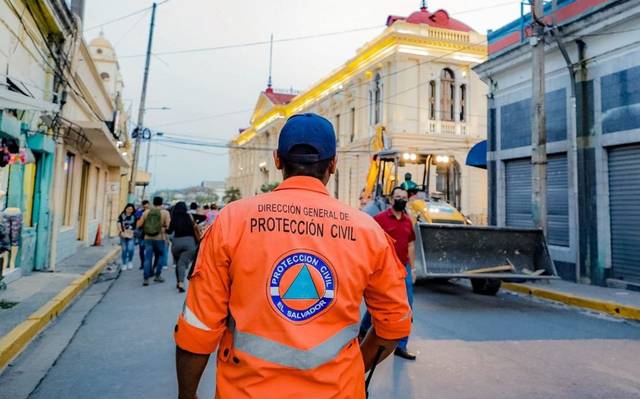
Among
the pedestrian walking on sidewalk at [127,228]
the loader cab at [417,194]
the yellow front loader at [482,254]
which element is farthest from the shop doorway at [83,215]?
the yellow front loader at [482,254]

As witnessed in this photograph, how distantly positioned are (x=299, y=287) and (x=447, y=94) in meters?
28.1

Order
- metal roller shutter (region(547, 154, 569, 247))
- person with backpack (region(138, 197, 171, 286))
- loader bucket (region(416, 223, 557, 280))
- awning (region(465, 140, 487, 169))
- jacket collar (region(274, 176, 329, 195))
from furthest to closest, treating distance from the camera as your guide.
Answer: awning (region(465, 140, 487, 169)), metal roller shutter (region(547, 154, 569, 247)), person with backpack (region(138, 197, 171, 286)), loader bucket (region(416, 223, 557, 280)), jacket collar (region(274, 176, 329, 195))

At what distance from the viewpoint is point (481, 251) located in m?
8.39

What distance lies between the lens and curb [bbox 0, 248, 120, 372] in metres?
4.57

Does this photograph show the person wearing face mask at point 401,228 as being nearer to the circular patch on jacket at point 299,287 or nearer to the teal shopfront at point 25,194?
the circular patch on jacket at point 299,287

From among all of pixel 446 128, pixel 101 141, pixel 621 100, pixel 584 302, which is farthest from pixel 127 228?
pixel 446 128

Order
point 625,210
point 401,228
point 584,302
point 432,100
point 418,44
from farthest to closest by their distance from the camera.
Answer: point 432,100
point 418,44
point 625,210
point 584,302
point 401,228

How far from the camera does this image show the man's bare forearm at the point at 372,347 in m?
1.76

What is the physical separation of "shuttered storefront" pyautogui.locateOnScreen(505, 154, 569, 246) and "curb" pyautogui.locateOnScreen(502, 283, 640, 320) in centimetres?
211

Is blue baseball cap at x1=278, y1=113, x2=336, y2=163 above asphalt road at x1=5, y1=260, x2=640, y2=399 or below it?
above

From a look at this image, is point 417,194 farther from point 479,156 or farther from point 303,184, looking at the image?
point 303,184

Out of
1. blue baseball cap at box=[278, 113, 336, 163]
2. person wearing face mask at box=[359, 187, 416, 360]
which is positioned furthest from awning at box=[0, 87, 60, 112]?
blue baseball cap at box=[278, 113, 336, 163]

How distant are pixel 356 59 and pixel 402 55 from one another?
5136 millimetres

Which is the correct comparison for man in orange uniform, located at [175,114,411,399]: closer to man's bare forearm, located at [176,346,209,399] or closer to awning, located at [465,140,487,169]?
man's bare forearm, located at [176,346,209,399]
